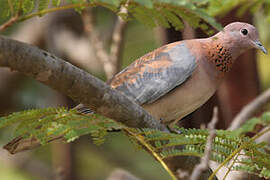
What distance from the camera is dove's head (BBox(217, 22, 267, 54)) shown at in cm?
331

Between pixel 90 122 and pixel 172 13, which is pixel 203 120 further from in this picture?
pixel 90 122

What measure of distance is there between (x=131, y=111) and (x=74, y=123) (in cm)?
24

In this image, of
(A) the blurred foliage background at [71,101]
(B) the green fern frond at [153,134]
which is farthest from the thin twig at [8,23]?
(A) the blurred foliage background at [71,101]

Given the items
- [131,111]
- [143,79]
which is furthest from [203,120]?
[131,111]

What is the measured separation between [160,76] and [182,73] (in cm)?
15

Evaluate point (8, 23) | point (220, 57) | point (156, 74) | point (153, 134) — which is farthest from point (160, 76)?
point (8, 23)

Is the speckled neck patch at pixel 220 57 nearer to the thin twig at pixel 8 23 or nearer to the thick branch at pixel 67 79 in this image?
the thick branch at pixel 67 79

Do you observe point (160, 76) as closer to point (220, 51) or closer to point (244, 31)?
point (220, 51)

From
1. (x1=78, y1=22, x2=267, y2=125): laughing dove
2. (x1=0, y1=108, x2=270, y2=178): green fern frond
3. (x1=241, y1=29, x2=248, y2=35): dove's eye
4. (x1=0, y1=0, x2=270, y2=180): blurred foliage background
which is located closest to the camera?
(x1=0, y1=108, x2=270, y2=178): green fern frond

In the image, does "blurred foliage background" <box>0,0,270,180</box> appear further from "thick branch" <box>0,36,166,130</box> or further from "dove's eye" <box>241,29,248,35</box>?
"thick branch" <box>0,36,166,130</box>

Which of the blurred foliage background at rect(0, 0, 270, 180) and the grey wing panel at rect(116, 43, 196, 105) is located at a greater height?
the grey wing panel at rect(116, 43, 196, 105)

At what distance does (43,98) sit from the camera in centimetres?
638

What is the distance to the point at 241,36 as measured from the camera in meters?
3.31

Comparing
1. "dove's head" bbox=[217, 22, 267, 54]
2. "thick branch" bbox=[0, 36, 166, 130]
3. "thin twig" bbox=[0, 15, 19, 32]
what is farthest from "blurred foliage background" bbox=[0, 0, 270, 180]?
"thin twig" bbox=[0, 15, 19, 32]
